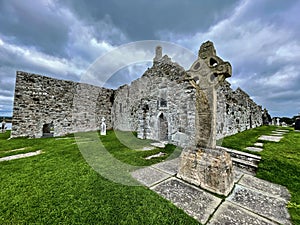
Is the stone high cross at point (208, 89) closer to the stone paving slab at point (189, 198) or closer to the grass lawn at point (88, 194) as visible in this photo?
the stone paving slab at point (189, 198)

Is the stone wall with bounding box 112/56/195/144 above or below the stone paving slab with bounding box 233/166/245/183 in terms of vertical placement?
above

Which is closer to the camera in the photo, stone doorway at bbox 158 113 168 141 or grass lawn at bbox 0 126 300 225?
grass lawn at bbox 0 126 300 225

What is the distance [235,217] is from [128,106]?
12.8 m

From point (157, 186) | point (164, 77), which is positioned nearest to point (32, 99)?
point (164, 77)

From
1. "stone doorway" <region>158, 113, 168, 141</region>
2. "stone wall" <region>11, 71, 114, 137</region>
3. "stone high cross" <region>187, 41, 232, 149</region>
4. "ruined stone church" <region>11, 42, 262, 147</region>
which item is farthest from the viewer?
"stone wall" <region>11, 71, 114, 137</region>

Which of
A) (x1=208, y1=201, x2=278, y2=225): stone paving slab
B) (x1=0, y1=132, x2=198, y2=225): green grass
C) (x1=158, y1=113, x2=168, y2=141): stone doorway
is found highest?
(x1=158, y1=113, x2=168, y2=141): stone doorway

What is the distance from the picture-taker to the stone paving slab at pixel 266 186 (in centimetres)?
259

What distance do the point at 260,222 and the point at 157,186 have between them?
176 centimetres

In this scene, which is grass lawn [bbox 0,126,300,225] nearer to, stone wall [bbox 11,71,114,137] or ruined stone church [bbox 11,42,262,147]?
ruined stone church [bbox 11,42,262,147]

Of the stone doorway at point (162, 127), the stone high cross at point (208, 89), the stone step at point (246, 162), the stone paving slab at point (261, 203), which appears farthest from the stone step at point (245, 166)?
the stone doorway at point (162, 127)

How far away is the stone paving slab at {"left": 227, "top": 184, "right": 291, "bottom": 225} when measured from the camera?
1987 mm

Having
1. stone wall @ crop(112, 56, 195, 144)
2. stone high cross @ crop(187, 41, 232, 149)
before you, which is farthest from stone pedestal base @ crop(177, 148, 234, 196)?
stone wall @ crop(112, 56, 195, 144)

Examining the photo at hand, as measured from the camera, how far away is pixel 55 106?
1154 cm

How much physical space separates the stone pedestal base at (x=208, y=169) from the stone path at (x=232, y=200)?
5.7 inches
